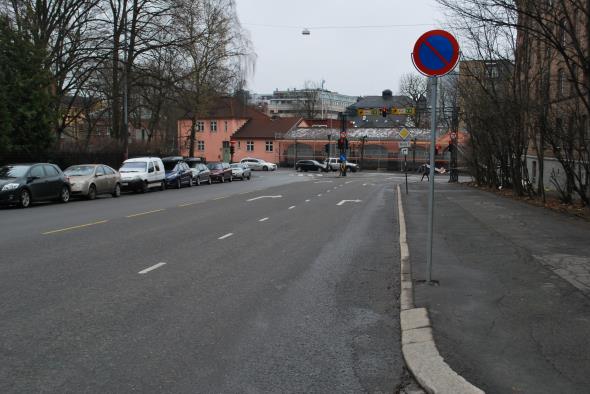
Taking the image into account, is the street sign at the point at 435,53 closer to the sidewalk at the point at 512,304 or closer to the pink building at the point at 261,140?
the sidewalk at the point at 512,304

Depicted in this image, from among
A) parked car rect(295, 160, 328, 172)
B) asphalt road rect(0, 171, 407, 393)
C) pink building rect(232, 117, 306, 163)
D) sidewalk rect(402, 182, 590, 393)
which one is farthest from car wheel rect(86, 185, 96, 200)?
pink building rect(232, 117, 306, 163)

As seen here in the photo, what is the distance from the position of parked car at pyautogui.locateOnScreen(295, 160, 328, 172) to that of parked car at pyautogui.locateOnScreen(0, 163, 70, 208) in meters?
54.1

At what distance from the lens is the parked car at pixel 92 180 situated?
24531 mm

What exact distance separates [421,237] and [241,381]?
27.8 ft

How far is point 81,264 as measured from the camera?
8.97 metres

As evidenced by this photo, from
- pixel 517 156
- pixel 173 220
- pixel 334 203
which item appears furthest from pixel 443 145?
pixel 173 220

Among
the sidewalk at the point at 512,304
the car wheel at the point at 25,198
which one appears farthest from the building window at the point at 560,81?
the car wheel at the point at 25,198

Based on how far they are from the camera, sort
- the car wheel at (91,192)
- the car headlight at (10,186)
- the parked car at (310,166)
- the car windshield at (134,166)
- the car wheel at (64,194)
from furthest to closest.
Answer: the parked car at (310,166)
the car windshield at (134,166)
the car wheel at (91,192)
the car wheel at (64,194)
the car headlight at (10,186)

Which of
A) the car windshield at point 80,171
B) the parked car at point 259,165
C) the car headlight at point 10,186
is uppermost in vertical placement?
the car windshield at point 80,171

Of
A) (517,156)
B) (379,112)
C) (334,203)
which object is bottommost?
(334,203)

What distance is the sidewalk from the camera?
4527mm

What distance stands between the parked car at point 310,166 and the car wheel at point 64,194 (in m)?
53.7

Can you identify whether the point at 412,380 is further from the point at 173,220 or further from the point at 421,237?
the point at 173,220

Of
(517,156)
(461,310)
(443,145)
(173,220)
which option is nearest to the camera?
(461,310)
